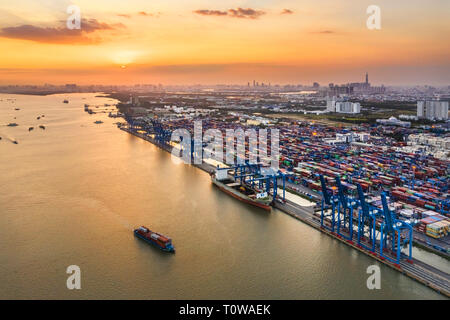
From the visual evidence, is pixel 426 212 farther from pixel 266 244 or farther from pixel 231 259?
pixel 231 259

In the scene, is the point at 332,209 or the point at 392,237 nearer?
the point at 392,237

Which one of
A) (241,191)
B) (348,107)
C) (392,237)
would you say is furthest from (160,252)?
(348,107)

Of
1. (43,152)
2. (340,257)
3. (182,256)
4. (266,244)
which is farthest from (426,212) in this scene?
(43,152)

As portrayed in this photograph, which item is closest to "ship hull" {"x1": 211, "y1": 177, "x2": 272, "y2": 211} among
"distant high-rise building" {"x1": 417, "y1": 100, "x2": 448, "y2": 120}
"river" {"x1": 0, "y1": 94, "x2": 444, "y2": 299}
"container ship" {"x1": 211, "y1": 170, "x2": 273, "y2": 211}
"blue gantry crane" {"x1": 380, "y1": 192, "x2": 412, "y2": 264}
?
"container ship" {"x1": 211, "y1": 170, "x2": 273, "y2": 211}

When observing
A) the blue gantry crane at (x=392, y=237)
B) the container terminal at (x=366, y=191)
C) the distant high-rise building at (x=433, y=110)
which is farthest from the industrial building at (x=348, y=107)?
the blue gantry crane at (x=392, y=237)

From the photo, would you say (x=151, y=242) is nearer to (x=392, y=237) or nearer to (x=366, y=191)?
(x=392, y=237)

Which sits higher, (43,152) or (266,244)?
(43,152)

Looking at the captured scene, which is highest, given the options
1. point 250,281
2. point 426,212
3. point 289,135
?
point 289,135

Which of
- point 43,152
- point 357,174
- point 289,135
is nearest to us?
point 357,174
